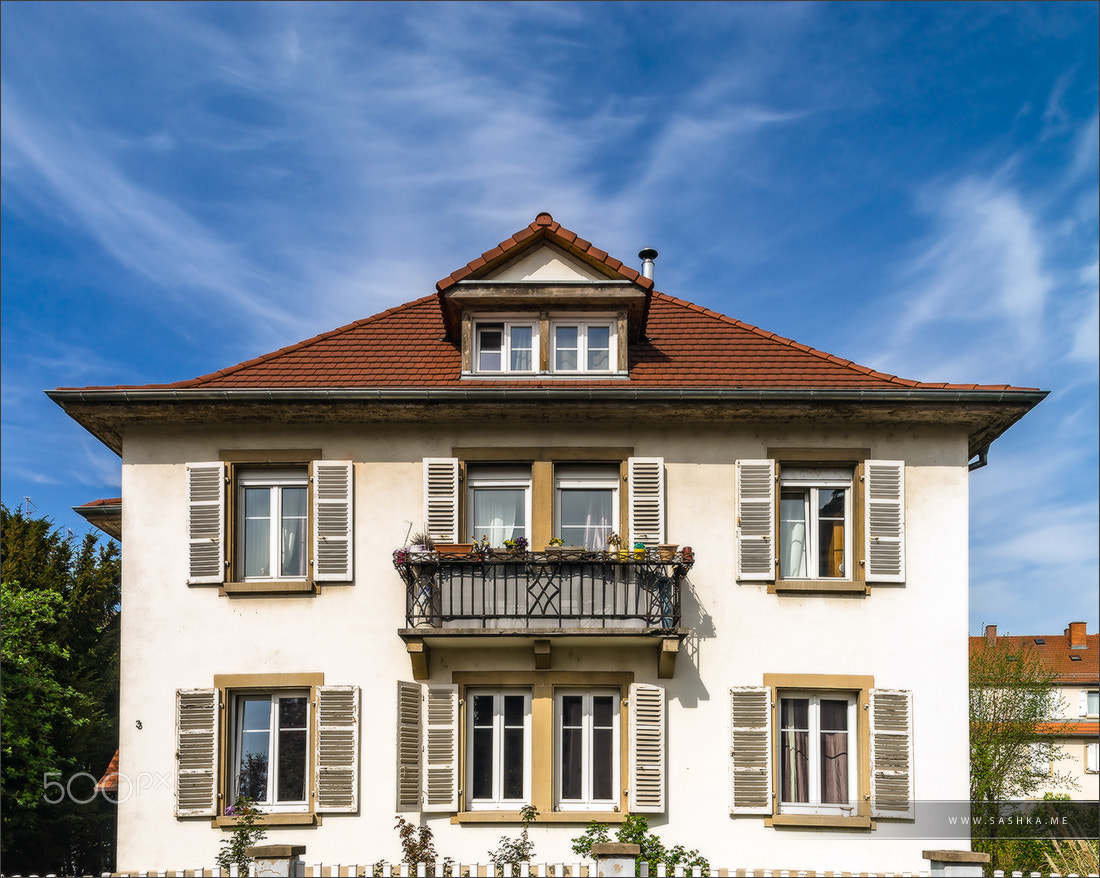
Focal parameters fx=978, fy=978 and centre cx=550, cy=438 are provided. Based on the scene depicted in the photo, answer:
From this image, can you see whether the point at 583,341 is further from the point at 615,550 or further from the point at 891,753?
the point at 891,753

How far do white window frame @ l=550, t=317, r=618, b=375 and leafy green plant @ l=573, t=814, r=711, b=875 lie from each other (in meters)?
5.84

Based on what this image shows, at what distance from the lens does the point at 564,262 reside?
1378 centimetres

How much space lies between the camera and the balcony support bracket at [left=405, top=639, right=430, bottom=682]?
12.0 metres

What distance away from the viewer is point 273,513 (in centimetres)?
1311

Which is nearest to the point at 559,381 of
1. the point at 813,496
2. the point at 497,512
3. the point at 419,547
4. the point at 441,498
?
the point at 497,512

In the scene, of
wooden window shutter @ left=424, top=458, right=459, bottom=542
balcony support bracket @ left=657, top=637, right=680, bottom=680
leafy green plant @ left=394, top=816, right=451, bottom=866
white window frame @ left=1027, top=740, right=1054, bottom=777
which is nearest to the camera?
leafy green plant @ left=394, top=816, right=451, bottom=866

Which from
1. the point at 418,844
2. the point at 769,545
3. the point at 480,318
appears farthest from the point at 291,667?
the point at 769,545

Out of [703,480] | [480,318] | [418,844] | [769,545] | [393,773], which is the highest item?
[480,318]

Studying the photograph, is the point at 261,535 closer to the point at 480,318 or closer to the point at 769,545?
the point at 480,318

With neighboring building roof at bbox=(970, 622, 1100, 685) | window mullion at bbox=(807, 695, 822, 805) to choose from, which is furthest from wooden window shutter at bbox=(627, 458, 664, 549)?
neighboring building roof at bbox=(970, 622, 1100, 685)

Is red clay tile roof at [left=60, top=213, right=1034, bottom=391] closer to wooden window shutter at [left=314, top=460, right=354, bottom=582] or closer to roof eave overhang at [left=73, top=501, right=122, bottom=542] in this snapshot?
wooden window shutter at [left=314, top=460, right=354, bottom=582]

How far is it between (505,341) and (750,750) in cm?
630

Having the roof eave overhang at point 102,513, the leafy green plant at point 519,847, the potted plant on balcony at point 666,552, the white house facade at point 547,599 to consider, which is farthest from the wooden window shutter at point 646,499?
the roof eave overhang at point 102,513

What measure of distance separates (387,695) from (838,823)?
5831mm
